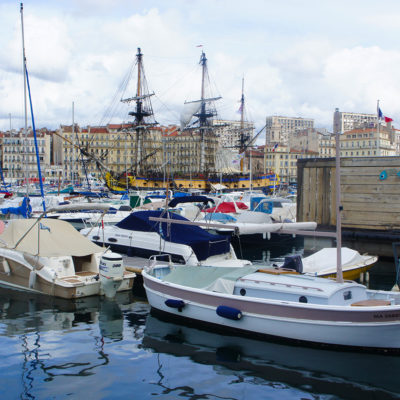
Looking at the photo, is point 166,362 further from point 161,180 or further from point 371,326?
point 161,180

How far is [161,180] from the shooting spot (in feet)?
282

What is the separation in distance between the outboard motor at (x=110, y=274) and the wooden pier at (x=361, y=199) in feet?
36.1

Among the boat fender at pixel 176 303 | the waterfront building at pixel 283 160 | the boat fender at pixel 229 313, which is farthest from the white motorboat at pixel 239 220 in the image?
the waterfront building at pixel 283 160

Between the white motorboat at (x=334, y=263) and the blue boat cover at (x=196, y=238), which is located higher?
the blue boat cover at (x=196, y=238)

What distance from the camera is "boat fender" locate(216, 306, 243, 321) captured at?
1269 centimetres

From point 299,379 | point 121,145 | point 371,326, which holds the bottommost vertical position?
point 299,379

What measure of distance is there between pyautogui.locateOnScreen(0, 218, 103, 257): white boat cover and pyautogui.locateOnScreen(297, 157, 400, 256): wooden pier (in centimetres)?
1122

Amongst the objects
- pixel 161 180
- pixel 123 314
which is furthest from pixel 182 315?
pixel 161 180

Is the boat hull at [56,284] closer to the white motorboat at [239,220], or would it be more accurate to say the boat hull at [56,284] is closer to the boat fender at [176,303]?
the boat fender at [176,303]

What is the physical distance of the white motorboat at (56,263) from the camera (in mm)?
16469

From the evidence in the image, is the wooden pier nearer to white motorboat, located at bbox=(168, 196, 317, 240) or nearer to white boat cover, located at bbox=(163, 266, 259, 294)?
white motorboat, located at bbox=(168, 196, 317, 240)

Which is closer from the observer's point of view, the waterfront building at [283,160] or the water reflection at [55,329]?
the water reflection at [55,329]

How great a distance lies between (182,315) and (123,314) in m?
2.23

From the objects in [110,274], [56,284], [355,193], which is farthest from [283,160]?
[56,284]
